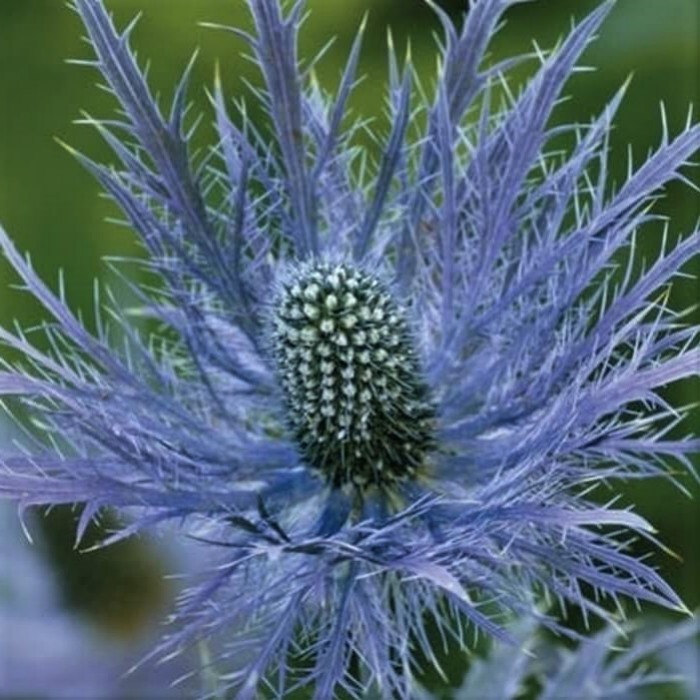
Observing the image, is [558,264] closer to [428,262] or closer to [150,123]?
[428,262]

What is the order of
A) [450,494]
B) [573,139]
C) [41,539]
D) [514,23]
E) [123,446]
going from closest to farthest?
[123,446]
[450,494]
[41,539]
[573,139]
[514,23]

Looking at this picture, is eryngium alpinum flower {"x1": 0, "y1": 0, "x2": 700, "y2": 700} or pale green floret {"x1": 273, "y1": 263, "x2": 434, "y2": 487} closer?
eryngium alpinum flower {"x1": 0, "y1": 0, "x2": 700, "y2": 700}

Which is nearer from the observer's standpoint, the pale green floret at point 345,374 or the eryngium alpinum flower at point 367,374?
the eryngium alpinum flower at point 367,374

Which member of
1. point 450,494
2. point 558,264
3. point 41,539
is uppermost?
point 558,264

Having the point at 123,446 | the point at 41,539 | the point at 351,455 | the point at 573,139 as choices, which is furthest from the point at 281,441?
the point at 573,139
